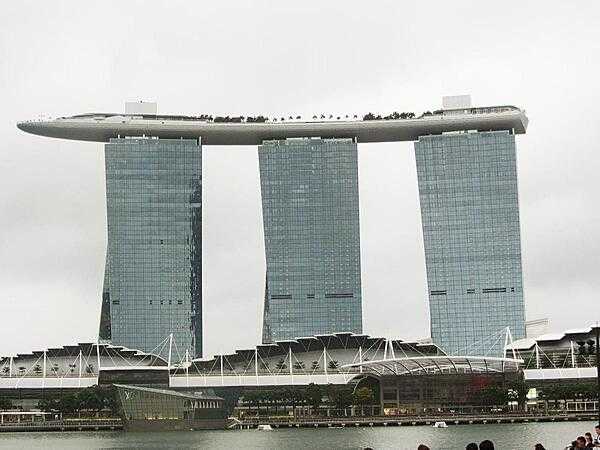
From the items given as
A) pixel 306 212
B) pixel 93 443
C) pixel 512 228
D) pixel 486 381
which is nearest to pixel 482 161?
pixel 512 228

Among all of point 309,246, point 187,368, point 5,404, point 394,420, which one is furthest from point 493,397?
point 5,404

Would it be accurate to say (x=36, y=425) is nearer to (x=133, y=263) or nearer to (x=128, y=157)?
(x=133, y=263)

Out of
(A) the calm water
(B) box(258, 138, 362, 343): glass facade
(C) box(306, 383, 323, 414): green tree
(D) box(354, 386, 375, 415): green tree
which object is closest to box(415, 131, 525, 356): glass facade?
(B) box(258, 138, 362, 343): glass facade

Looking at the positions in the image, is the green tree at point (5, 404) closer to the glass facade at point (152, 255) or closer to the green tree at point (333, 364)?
the glass facade at point (152, 255)

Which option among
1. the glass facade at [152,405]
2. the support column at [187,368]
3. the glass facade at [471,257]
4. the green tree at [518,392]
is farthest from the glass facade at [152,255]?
the green tree at [518,392]

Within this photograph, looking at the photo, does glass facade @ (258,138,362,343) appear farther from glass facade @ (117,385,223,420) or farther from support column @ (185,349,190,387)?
glass facade @ (117,385,223,420)

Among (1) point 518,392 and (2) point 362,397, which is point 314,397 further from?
(1) point 518,392
